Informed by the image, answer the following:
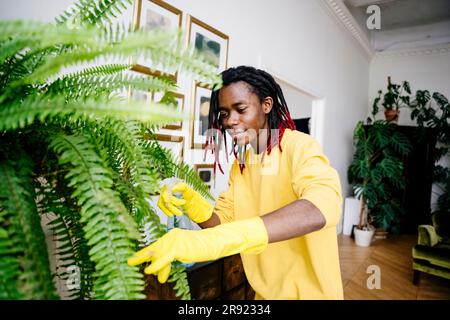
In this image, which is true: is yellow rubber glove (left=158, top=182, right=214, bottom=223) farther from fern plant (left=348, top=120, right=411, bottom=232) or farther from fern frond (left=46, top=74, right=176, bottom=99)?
fern plant (left=348, top=120, right=411, bottom=232)

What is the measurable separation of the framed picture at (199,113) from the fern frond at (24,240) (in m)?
1.52

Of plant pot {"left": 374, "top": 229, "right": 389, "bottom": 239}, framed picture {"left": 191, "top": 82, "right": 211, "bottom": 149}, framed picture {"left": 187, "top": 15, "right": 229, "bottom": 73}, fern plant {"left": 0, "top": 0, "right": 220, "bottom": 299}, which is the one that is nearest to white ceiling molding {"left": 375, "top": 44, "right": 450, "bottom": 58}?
plant pot {"left": 374, "top": 229, "right": 389, "bottom": 239}

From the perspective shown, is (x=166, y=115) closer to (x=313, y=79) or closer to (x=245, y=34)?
(x=245, y=34)

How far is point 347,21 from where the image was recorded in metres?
4.04

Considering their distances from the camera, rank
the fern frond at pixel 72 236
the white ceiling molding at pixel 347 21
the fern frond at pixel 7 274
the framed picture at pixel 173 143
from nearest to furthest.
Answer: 1. the fern frond at pixel 7 274
2. the fern frond at pixel 72 236
3. the framed picture at pixel 173 143
4. the white ceiling molding at pixel 347 21

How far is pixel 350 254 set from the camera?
3.81 m

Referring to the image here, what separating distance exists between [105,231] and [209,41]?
183 cm

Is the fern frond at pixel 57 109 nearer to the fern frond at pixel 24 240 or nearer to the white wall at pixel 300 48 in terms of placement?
the fern frond at pixel 24 240

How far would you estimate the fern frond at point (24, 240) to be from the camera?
0.33 meters

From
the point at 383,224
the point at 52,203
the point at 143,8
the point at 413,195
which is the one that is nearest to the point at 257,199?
the point at 52,203

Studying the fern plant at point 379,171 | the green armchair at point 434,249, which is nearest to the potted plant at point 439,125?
the fern plant at point 379,171

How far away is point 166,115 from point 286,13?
2.96m

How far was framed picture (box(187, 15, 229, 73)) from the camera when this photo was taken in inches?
73.0

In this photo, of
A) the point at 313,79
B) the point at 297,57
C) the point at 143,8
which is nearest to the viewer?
the point at 143,8
